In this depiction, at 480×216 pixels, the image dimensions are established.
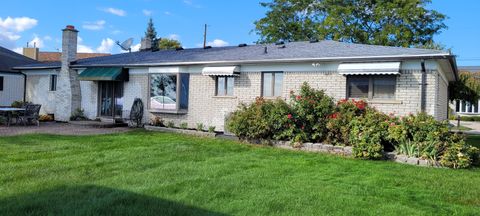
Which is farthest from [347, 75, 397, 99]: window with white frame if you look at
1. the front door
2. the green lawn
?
the front door

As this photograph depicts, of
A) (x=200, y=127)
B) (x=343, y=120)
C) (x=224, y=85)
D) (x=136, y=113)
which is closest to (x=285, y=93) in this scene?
(x=224, y=85)

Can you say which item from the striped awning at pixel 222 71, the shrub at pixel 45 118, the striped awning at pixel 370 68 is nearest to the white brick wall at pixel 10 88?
the shrub at pixel 45 118

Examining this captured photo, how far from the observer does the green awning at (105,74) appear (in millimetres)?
17469

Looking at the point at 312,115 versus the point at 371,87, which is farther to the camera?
the point at 371,87

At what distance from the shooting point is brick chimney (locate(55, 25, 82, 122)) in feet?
63.2

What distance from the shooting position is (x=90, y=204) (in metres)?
5.20

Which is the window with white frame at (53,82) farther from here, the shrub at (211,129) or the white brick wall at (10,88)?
the shrub at (211,129)

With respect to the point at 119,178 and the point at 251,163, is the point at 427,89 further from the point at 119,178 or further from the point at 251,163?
the point at 119,178

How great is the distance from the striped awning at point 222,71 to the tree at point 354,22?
17596mm

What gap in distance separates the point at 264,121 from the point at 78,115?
1100 cm

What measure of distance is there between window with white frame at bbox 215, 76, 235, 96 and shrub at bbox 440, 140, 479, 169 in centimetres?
814

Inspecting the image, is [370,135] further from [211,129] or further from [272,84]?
[211,129]

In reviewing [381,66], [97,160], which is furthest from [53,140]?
[381,66]

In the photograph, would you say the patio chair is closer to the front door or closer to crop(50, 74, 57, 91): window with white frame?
the front door
